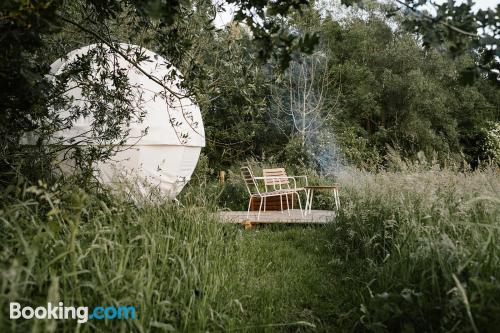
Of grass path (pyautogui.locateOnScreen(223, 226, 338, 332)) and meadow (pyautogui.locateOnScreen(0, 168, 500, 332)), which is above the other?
meadow (pyautogui.locateOnScreen(0, 168, 500, 332))

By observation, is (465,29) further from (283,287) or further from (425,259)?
(283,287)

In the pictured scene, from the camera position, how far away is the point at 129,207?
3434 mm

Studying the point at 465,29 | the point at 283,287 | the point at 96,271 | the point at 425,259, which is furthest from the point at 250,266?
the point at 465,29

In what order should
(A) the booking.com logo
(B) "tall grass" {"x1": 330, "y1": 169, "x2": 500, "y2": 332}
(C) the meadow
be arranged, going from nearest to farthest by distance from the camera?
(A) the booking.com logo, (C) the meadow, (B) "tall grass" {"x1": 330, "y1": 169, "x2": 500, "y2": 332}

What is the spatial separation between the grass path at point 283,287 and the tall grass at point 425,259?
0.18m

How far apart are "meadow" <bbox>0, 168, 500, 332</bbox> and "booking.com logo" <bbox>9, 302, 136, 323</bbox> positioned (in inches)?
1.3

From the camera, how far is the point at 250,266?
13.8 ft

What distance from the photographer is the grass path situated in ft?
9.62

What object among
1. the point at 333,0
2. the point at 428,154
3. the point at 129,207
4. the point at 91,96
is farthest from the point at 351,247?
the point at 333,0

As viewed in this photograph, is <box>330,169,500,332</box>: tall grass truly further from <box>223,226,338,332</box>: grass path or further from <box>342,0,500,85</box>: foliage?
<box>342,0,500,85</box>: foliage

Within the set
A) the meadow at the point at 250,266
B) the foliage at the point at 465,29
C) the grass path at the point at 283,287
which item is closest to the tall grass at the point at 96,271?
the meadow at the point at 250,266

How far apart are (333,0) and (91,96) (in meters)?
17.5

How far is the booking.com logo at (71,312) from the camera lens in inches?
71.7

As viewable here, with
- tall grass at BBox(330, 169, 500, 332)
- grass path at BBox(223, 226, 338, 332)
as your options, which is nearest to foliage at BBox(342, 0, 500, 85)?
tall grass at BBox(330, 169, 500, 332)
